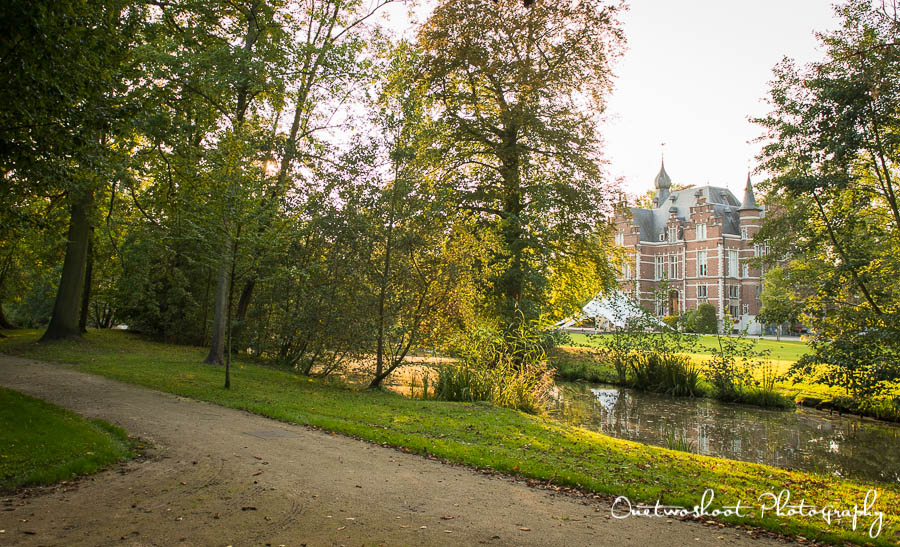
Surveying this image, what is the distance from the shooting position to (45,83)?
7.38 m

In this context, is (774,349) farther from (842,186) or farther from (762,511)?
(762,511)

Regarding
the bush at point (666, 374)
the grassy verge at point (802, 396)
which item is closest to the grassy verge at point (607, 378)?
the grassy verge at point (802, 396)

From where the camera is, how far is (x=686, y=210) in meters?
68.6

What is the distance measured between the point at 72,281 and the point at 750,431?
20.4 m

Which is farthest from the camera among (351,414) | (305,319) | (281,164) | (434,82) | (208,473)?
(434,82)

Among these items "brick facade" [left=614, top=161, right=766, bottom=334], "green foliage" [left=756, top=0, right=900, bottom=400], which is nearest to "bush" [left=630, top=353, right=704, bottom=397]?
"green foliage" [left=756, top=0, right=900, bottom=400]

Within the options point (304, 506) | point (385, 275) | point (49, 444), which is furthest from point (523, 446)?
point (385, 275)

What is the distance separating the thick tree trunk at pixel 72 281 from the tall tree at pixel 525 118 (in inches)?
499

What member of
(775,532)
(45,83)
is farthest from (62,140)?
(775,532)

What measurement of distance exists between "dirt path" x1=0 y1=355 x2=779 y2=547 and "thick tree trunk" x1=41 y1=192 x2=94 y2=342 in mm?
14242

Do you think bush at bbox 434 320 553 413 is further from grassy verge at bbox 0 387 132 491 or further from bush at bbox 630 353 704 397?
grassy verge at bbox 0 387 132 491

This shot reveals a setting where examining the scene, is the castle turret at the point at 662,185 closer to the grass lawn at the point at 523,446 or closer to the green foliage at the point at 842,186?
the green foliage at the point at 842,186

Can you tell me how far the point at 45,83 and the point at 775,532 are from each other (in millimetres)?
9587

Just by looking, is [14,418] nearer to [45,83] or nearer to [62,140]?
[62,140]
